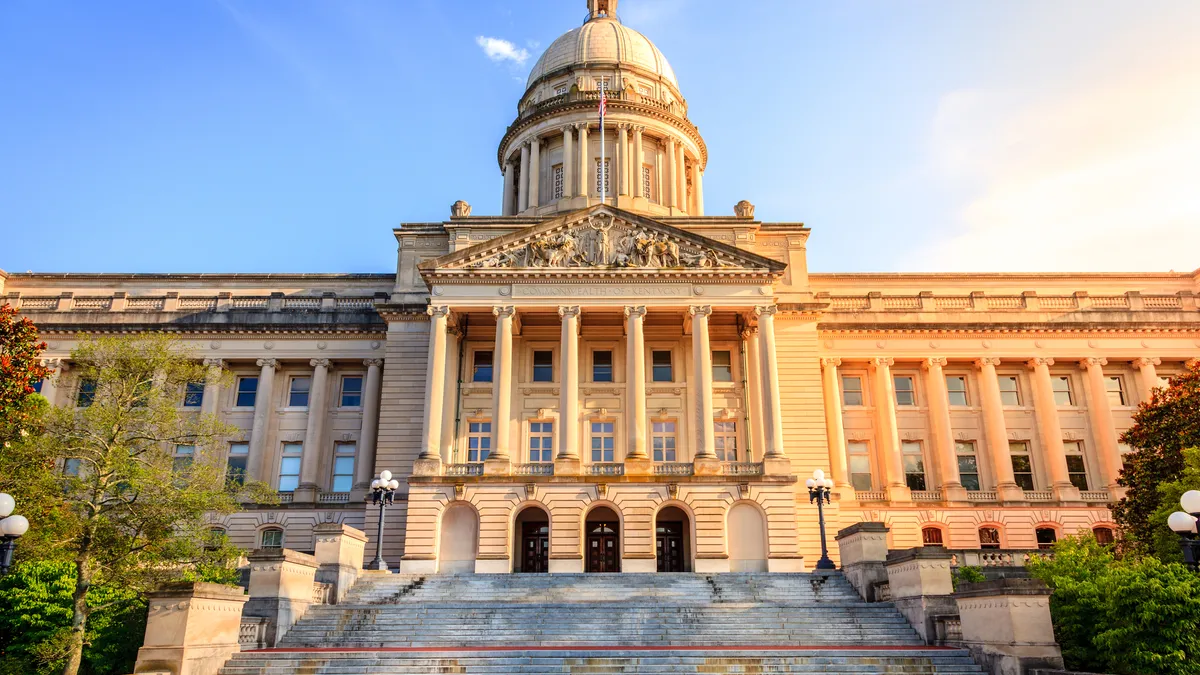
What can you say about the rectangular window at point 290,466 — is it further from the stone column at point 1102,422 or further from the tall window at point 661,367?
the stone column at point 1102,422

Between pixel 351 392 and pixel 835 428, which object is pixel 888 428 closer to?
pixel 835 428

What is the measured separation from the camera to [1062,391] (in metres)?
43.5

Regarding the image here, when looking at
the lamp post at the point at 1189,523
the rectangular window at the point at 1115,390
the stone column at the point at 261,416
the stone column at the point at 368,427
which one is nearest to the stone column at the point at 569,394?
the stone column at the point at 368,427

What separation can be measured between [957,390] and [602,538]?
20274 millimetres

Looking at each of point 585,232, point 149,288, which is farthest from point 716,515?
point 149,288

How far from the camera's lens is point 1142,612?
14.6 meters

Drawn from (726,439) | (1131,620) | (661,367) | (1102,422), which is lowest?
(1131,620)

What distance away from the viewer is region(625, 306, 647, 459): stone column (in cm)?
3431

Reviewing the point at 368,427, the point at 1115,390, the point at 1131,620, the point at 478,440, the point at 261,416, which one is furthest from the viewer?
the point at 1115,390

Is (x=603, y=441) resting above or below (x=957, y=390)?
below

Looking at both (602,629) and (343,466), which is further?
(343,466)

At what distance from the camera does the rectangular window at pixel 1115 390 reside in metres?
43.0

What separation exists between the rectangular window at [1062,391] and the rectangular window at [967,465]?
5.08 metres

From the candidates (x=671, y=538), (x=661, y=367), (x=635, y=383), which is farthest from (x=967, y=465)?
(x=635, y=383)
